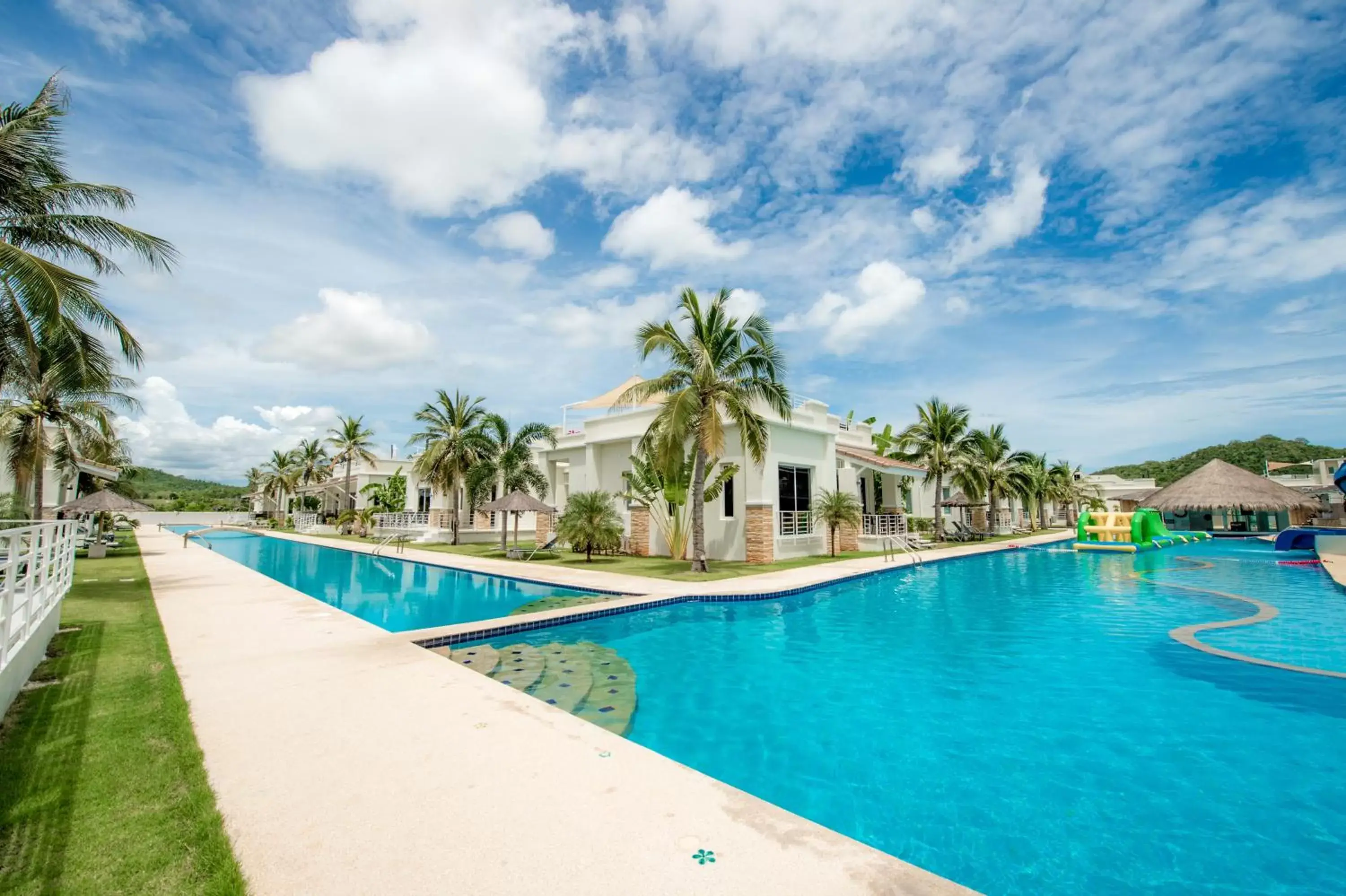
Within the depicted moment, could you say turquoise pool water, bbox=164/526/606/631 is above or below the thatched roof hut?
below

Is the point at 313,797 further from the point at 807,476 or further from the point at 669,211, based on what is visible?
the point at 807,476

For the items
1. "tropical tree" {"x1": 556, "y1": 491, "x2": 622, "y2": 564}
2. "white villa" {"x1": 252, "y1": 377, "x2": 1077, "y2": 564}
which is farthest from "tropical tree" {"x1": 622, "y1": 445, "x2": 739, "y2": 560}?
"tropical tree" {"x1": 556, "y1": 491, "x2": 622, "y2": 564}

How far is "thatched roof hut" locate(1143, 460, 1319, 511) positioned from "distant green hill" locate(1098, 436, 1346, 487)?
102ft

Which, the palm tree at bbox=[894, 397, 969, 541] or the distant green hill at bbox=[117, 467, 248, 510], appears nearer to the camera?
the palm tree at bbox=[894, 397, 969, 541]

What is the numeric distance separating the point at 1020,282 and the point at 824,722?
1902 cm

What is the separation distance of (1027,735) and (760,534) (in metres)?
13.2

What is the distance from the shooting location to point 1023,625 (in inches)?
426

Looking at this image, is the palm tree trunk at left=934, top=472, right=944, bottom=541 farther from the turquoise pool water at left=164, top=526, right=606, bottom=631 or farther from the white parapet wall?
the white parapet wall

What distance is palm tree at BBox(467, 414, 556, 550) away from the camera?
2447 centimetres

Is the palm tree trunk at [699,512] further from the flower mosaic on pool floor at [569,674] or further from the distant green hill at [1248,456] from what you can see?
the distant green hill at [1248,456]

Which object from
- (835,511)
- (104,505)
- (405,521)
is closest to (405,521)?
(405,521)

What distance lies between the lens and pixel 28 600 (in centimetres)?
547

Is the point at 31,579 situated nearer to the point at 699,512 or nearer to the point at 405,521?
the point at 699,512

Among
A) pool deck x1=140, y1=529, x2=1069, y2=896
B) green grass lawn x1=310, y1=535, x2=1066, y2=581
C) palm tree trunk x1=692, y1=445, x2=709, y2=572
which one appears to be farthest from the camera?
palm tree trunk x1=692, y1=445, x2=709, y2=572
